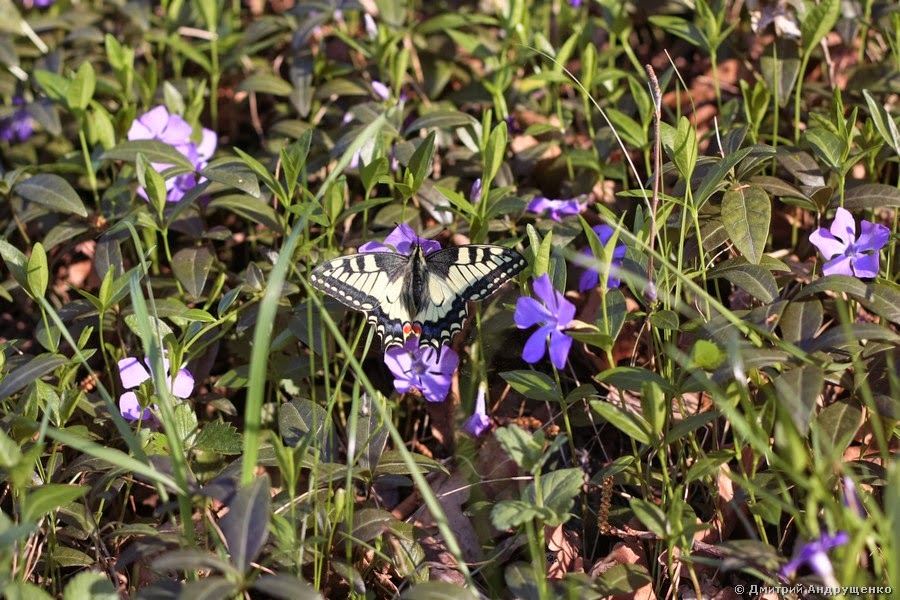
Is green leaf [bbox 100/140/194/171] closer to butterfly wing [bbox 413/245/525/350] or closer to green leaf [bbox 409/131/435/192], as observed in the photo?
green leaf [bbox 409/131/435/192]

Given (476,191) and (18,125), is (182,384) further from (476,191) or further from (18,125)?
(18,125)

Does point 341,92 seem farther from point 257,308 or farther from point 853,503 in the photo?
point 853,503

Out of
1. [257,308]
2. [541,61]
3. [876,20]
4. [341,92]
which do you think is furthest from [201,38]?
[876,20]

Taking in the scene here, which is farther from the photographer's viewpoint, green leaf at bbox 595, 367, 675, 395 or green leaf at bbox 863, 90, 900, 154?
green leaf at bbox 863, 90, 900, 154

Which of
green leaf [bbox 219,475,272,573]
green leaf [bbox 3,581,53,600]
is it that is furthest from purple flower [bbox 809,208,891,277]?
green leaf [bbox 3,581,53,600]

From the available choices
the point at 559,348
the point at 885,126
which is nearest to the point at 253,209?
the point at 559,348
